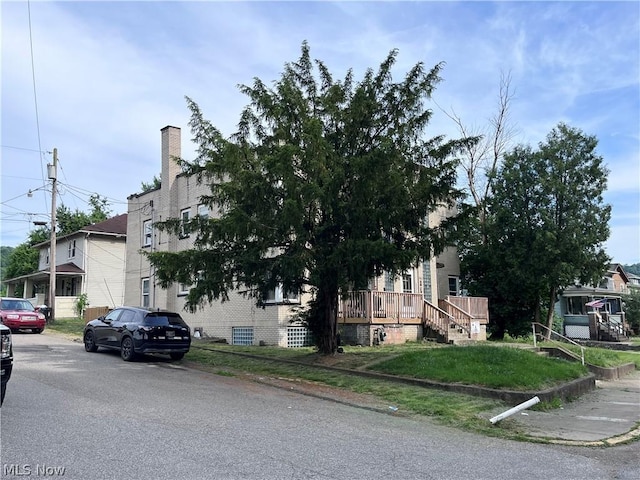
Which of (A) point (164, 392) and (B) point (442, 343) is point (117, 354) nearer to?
(A) point (164, 392)

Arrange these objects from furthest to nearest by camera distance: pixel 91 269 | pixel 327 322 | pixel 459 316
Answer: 1. pixel 91 269
2. pixel 459 316
3. pixel 327 322

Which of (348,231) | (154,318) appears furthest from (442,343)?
(154,318)

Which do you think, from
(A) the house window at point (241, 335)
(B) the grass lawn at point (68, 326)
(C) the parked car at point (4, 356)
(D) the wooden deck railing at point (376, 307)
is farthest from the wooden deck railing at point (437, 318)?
(C) the parked car at point (4, 356)

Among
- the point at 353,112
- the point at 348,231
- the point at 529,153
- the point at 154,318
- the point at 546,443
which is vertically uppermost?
the point at 529,153

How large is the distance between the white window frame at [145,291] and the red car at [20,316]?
522cm

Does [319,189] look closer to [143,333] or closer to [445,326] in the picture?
[143,333]

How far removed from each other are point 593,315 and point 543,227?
39.8 feet

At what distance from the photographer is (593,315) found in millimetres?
36062

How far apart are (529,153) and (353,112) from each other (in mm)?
18738

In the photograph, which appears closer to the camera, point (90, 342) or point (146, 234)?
point (90, 342)

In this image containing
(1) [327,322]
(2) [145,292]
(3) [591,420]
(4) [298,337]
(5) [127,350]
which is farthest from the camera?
(2) [145,292]

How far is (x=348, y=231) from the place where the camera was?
13.5 metres

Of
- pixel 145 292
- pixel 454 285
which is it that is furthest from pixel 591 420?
pixel 145 292

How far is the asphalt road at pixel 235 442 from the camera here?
581 centimetres
